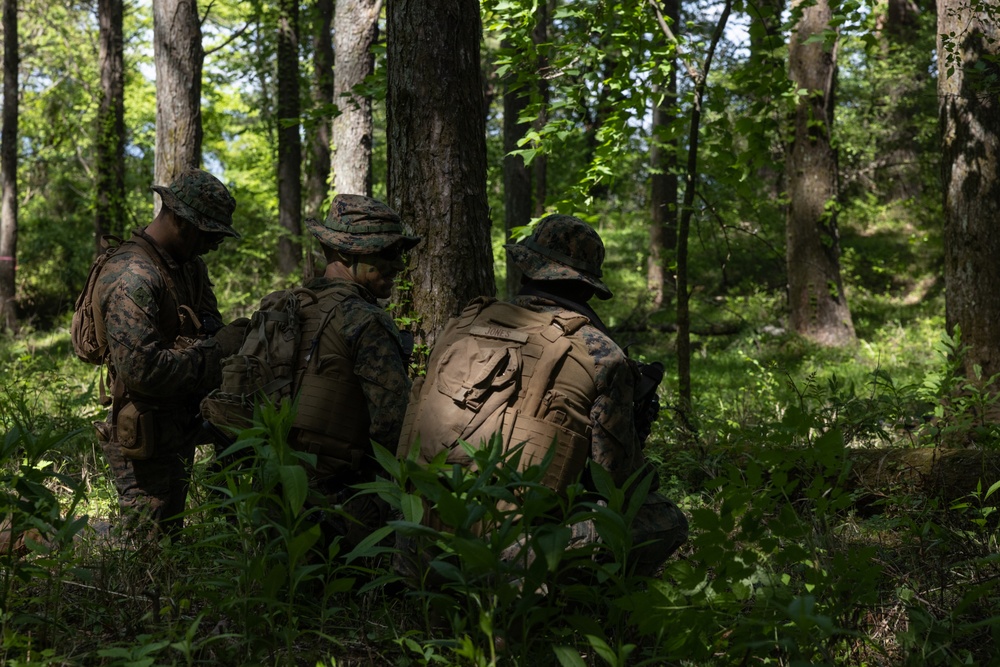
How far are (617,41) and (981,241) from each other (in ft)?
10.4

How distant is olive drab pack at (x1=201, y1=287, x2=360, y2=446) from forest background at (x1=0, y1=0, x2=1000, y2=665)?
0.43m

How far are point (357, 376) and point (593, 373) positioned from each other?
104cm

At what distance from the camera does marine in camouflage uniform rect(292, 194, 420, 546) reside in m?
3.83

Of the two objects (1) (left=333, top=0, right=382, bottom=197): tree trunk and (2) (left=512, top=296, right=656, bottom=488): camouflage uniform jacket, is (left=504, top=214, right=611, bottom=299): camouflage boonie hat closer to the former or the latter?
(2) (left=512, top=296, right=656, bottom=488): camouflage uniform jacket

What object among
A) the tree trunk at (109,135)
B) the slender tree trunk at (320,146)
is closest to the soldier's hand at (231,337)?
the slender tree trunk at (320,146)

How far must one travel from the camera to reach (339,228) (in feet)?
13.6

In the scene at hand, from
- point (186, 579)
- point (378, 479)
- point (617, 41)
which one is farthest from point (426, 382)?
point (617, 41)

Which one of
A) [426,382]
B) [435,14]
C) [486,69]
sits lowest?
[426,382]

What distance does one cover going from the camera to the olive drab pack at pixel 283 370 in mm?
3842

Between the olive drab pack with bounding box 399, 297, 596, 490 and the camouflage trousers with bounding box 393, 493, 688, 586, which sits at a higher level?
the olive drab pack with bounding box 399, 297, 596, 490

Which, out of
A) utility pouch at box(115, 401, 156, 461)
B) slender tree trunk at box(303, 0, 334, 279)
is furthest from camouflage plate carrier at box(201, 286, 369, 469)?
slender tree trunk at box(303, 0, 334, 279)

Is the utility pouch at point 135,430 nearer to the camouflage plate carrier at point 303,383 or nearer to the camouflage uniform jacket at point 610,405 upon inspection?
the camouflage plate carrier at point 303,383

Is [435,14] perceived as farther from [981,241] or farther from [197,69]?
[197,69]

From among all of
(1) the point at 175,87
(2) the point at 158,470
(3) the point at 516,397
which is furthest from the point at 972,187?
(1) the point at 175,87
